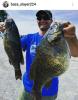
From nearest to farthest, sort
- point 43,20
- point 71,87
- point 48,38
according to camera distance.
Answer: point 48,38 → point 43,20 → point 71,87

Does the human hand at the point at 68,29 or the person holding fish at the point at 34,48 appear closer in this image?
the human hand at the point at 68,29

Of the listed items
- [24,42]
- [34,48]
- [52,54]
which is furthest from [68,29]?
[24,42]

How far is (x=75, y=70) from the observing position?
1252 cm

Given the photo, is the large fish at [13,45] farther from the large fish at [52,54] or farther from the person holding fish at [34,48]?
the large fish at [52,54]

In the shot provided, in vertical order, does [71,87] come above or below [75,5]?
below

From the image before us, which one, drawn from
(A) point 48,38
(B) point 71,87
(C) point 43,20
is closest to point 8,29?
(C) point 43,20

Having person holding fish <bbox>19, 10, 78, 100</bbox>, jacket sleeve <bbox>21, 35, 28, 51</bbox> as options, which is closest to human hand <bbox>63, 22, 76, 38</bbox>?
person holding fish <bbox>19, 10, 78, 100</bbox>

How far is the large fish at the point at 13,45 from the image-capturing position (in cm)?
427

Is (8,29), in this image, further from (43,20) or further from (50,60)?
(50,60)

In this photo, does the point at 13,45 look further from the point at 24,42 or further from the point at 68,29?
the point at 68,29

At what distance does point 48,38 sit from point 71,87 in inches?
272

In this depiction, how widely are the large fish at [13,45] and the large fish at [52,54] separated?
0.47 metres

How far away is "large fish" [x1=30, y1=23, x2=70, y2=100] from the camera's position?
3.73 metres

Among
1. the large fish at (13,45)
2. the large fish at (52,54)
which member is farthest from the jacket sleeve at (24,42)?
the large fish at (52,54)
